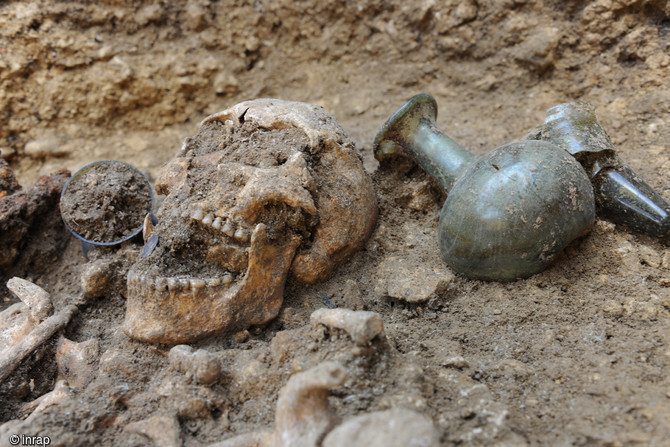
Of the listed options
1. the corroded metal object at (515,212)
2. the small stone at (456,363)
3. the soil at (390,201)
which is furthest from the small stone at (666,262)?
the small stone at (456,363)

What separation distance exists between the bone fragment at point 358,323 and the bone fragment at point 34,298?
1.25 m

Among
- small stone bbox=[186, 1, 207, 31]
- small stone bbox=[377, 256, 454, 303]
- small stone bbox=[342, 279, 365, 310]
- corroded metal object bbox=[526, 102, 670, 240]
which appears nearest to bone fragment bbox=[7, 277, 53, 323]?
small stone bbox=[342, 279, 365, 310]

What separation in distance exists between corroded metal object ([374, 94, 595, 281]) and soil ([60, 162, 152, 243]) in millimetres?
1389

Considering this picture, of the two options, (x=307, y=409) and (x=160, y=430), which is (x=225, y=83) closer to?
(x=160, y=430)

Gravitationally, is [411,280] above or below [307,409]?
below

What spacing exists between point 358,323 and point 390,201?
1.00 m

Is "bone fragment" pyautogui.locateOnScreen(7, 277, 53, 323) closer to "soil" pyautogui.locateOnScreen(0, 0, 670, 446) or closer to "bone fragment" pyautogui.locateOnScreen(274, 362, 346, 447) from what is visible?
"soil" pyautogui.locateOnScreen(0, 0, 670, 446)

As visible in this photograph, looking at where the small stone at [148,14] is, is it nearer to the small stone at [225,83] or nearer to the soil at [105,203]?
the small stone at [225,83]

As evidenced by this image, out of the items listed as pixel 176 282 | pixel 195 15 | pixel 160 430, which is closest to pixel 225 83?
pixel 195 15

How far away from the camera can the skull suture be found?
5.93ft

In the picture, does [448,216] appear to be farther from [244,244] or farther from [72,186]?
[72,186]

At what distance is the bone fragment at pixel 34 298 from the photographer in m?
2.06

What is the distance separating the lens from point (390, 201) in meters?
2.43

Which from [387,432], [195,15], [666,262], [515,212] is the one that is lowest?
[666,262]
